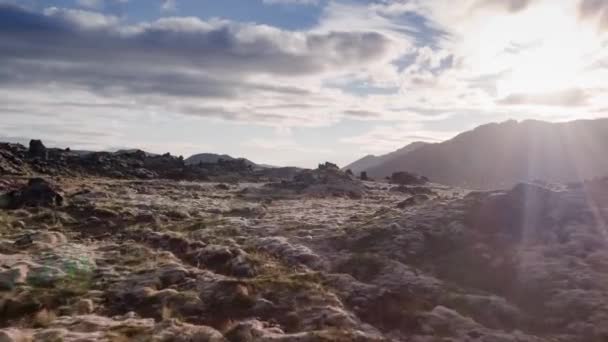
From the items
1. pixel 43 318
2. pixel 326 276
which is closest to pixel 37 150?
pixel 43 318

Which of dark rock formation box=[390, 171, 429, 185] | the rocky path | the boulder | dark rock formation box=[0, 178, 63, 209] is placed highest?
the boulder

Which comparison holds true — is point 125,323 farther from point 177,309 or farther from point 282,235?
point 282,235

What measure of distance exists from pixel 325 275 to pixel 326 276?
23 centimetres

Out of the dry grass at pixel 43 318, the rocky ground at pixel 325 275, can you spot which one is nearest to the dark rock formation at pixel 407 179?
the rocky ground at pixel 325 275

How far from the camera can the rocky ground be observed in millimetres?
24391

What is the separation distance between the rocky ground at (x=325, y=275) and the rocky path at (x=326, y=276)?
0.11 m

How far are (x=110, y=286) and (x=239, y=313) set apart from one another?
31.8ft

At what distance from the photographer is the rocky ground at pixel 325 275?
960 inches

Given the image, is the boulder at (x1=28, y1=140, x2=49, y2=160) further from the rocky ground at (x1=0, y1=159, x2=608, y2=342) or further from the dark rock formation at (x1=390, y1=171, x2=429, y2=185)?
the dark rock formation at (x1=390, y1=171, x2=429, y2=185)

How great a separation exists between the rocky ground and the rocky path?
114 millimetres

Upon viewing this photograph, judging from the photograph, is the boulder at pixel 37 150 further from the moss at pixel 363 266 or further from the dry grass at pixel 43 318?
the moss at pixel 363 266

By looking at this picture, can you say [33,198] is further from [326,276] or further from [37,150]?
[37,150]

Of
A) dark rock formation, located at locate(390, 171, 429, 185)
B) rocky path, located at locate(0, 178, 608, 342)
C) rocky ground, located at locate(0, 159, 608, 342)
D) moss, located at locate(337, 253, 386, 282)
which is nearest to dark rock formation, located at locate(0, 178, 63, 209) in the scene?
rocky ground, located at locate(0, 159, 608, 342)

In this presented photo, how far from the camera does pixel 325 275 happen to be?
3288 centimetres
